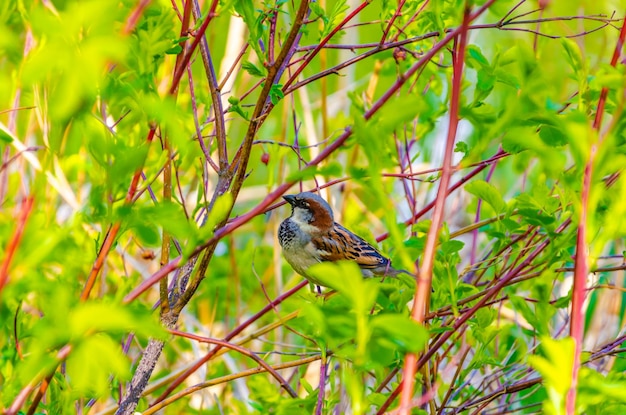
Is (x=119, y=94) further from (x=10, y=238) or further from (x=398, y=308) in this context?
(x=398, y=308)

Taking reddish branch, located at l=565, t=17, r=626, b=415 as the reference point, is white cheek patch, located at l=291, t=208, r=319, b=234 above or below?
above

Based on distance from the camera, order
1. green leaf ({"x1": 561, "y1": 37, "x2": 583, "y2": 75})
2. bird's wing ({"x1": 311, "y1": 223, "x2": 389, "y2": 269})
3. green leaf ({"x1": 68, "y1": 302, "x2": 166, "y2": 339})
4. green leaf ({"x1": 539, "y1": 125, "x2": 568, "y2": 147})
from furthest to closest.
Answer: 1. bird's wing ({"x1": 311, "y1": 223, "x2": 389, "y2": 269})
2. green leaf ({"x1": 561, "y1": 37, "x2": 583, "y2": 75})
3. green leaf ({"x1": 539, "y1": 125, "x2": 568, "y2": 147})
4. green leaf ({"x1": 68, "y1": 302, "x2": 166, "y2": 339})

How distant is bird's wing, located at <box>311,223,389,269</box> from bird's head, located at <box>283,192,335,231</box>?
0.04m

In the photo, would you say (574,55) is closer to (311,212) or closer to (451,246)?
(451,246)

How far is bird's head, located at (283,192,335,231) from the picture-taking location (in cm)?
183

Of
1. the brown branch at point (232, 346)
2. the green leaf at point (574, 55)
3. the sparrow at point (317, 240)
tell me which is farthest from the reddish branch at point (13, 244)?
the sparrow at point (317, 240)

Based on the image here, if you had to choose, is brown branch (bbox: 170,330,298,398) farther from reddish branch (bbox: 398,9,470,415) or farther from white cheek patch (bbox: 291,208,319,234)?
white cheek patch (bbox: 291,208,319,234)

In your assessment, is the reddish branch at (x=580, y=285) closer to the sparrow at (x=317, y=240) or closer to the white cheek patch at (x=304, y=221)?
the sparrow at (x=317, y=240)

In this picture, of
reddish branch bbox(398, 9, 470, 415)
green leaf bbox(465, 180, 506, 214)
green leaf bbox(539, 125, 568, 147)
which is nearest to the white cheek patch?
green leaf bbox(465, 180, 506, 214)

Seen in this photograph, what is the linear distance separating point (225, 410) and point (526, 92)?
1113 millimetres

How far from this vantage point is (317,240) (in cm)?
193

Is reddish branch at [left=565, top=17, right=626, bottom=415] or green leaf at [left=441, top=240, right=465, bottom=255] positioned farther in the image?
green leaf at [left=441, top=240, right=465, bottom=255]

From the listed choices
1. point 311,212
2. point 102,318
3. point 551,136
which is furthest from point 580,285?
point 311,212

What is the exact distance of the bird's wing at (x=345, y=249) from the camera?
1.94 m
